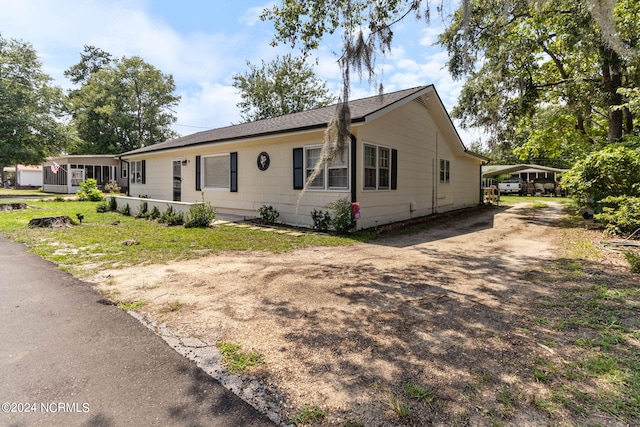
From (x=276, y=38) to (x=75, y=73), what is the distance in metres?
47.4

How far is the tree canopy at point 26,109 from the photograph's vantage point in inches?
912

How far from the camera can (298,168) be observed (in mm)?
9422

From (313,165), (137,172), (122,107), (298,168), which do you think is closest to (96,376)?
(313,165)

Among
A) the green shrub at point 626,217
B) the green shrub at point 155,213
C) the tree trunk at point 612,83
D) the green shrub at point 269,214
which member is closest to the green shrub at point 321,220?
the green shrub at point 269,214

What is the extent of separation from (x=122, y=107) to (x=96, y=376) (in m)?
38.3

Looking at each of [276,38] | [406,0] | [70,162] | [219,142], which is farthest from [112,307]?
[70,162]

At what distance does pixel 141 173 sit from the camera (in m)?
17.2

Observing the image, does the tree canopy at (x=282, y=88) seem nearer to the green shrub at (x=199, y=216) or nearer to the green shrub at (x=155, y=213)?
the green shrub at (x=155, y=213)

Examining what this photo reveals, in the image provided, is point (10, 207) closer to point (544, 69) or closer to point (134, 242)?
point (134, 242)

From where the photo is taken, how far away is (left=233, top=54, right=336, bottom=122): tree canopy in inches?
1228

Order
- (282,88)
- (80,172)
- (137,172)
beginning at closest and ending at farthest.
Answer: (137,172) → (80,172) → (282,88)

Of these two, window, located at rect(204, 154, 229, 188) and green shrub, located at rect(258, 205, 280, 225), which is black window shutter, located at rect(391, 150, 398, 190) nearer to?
green shrub, located at rect(258, 205, 280, 225)

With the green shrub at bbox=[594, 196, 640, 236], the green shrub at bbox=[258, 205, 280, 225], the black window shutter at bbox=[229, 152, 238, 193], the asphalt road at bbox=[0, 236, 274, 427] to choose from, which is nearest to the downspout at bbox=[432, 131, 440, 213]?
the green shrub at bbox=[594, 196, 640, 236]

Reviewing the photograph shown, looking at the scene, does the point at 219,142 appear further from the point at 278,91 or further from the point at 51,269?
the point at 278,91
